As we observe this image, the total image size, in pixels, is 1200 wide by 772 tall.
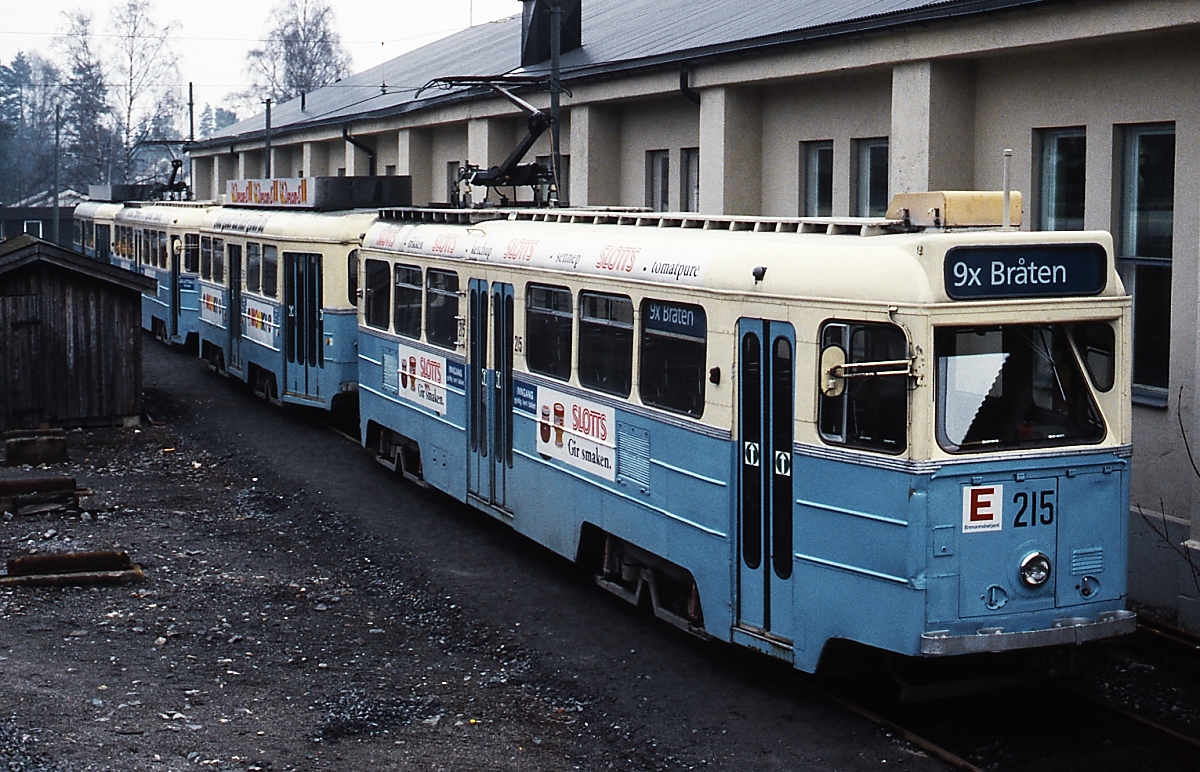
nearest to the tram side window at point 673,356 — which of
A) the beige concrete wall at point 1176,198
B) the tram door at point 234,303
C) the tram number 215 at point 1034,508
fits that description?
the tram number 215 at point 1034,508

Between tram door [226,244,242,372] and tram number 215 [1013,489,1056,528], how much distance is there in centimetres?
1656

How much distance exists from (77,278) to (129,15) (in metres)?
64.5

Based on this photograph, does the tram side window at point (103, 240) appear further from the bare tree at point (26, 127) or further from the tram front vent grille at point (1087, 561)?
the bare tree at point (26, 127)

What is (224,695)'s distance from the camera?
31.0ft

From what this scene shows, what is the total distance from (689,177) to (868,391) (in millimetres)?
12410

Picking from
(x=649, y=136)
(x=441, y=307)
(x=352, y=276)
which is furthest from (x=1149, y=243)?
(x=649, y=136)

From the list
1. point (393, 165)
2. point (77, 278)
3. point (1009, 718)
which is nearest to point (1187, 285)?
point (1009, 718)

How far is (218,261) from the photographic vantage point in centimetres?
2422

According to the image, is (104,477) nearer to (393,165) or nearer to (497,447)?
(497,447)

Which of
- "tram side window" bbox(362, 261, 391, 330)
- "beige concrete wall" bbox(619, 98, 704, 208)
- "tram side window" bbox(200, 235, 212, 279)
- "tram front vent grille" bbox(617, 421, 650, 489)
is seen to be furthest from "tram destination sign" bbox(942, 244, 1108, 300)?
"tram side window" bbox(200, 235, 212, 279)

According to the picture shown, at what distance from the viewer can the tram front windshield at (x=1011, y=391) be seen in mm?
8125

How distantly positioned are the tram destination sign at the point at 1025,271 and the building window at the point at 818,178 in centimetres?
855

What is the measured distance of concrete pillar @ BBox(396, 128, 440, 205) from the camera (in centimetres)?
3011

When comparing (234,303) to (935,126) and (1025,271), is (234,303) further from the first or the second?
(1025,271)
